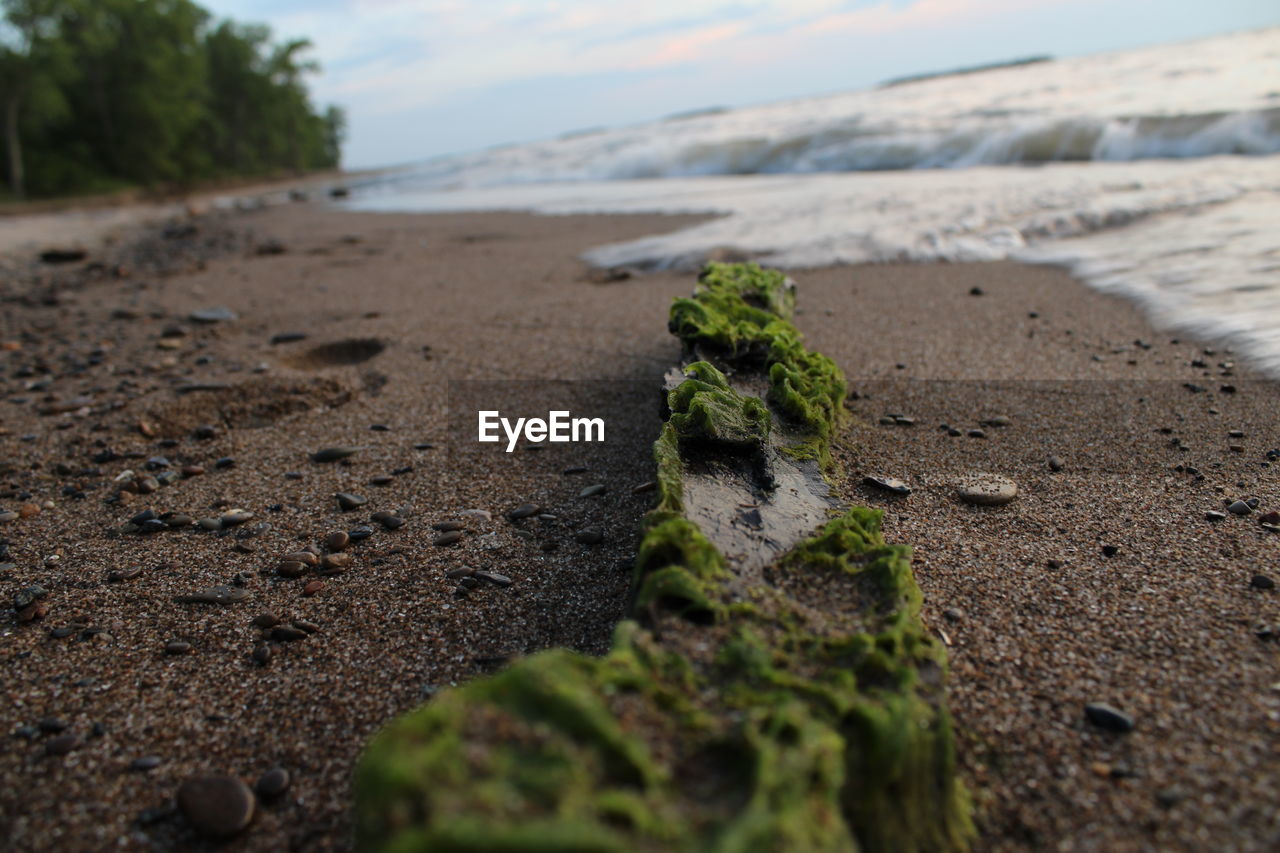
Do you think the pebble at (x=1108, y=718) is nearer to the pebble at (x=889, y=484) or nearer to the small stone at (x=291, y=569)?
the pebble at (x=889, y=484)

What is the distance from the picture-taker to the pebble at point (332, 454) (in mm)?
3215

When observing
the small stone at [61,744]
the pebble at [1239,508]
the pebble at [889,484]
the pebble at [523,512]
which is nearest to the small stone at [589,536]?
the pebble at [523,512]

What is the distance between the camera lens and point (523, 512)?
2.71 m

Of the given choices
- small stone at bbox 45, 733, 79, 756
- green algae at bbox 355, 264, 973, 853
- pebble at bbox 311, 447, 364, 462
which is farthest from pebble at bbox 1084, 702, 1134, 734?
pebble at bbox 311, 447, 364, 462

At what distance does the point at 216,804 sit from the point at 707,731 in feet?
3.17

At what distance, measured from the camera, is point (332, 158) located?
5762 cm

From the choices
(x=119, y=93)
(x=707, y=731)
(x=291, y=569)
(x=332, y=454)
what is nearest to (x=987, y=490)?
(x=707, y=731)

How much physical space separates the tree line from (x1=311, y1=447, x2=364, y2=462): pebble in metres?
28.0

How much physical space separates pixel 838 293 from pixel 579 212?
6.21 m

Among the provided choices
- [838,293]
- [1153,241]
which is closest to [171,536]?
[838,293]

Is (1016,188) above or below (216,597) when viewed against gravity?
above

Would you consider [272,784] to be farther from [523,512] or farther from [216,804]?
[523,512]

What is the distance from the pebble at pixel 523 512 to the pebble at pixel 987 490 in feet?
4.63

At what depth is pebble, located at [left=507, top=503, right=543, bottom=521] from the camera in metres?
2.69
